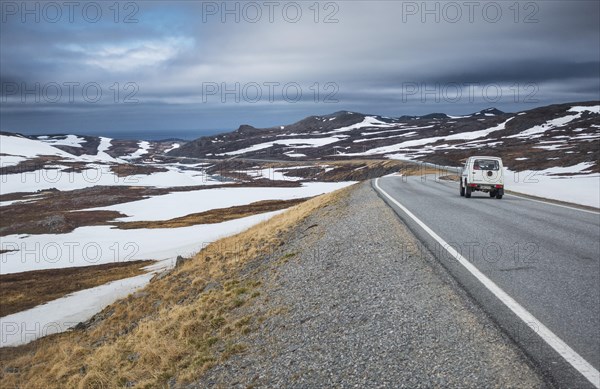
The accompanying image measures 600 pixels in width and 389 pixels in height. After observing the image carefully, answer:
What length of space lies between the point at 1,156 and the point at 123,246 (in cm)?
14263

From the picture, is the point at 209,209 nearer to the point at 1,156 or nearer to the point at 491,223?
the point at 491,223

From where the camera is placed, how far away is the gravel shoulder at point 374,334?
501cm

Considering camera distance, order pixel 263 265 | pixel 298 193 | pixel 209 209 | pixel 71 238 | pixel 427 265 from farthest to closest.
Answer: pixel 298 193 < pixel 209 209 < pixel 71 238 < pixel 263 265 < pixel 427 265

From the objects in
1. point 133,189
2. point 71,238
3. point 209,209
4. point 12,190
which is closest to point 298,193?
point 209,209

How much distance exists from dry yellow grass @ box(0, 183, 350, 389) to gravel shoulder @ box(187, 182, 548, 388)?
30.7 inches

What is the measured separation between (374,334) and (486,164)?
2010cm

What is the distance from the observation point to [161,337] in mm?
10328

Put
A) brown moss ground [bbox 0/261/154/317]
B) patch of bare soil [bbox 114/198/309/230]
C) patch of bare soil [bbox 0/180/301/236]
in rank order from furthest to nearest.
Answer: patch of bare soil [bbox 0/180/301/236] → patch of bare soil [bbox 114/198/309/230] → brown moss ground [bbox 0/261/154/317]

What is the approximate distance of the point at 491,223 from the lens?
14125 millimetres

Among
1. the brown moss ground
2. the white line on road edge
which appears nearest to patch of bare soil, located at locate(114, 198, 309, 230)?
the brown moss ground

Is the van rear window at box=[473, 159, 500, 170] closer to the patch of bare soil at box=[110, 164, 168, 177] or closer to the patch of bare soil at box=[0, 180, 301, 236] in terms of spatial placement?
the patch of bare soil at box=[0, 180, 301, 236]

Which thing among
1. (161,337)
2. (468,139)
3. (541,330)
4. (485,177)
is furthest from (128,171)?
(541,330)

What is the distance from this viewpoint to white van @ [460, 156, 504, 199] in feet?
75.7

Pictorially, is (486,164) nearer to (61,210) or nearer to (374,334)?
(374,334)
